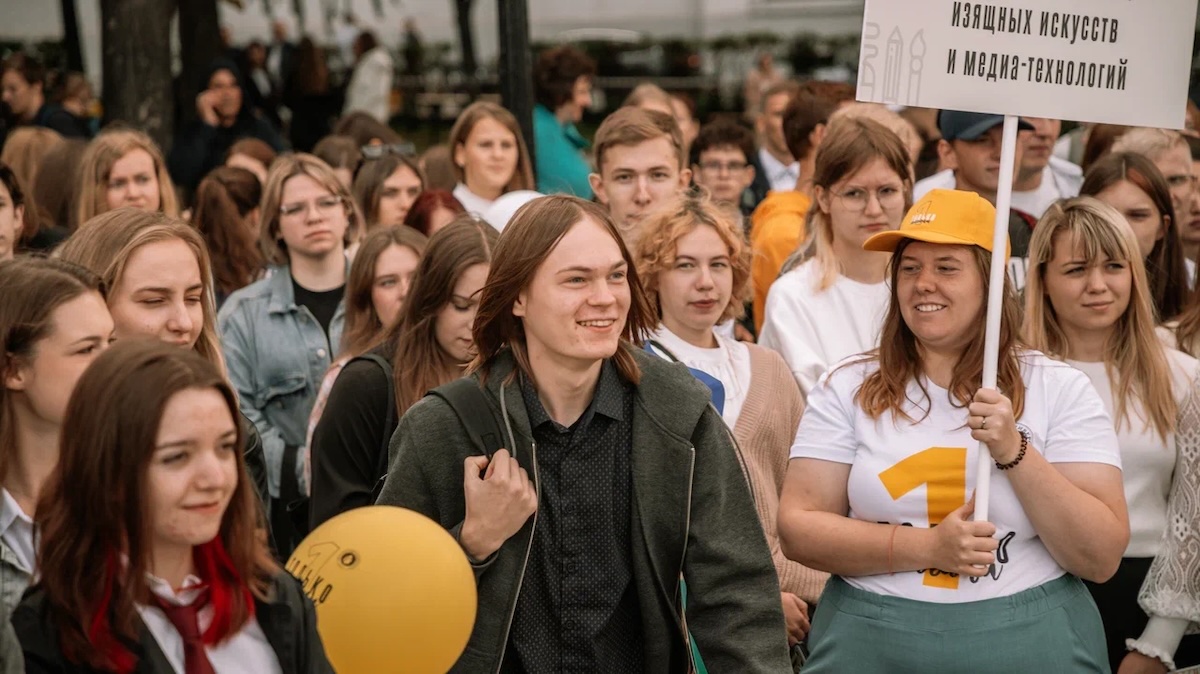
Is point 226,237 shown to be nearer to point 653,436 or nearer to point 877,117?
point 877,117

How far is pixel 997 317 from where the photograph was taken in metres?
4.54

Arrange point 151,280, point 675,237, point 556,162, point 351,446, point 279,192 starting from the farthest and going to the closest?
point 556,162 < point 279,192 < point 675,237 < point 351,446 < point 151,280

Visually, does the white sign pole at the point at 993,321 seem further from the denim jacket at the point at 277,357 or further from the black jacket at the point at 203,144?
the black jacket at the point at 203,144

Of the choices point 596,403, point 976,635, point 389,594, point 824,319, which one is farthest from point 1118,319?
point 389,594

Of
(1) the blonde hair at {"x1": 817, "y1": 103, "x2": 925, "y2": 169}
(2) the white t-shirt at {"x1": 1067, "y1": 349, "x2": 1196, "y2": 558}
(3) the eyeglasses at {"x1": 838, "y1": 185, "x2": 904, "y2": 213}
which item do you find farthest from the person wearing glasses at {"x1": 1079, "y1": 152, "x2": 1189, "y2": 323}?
(2) the white t-shirt at {"x1": 1067, "y1": 349, "x2": 1196, "y2": 558}

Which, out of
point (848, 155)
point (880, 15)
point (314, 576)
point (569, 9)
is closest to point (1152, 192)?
point (848, 155)

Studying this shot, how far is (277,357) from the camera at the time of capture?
23.5ft

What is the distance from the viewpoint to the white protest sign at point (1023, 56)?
482 cm

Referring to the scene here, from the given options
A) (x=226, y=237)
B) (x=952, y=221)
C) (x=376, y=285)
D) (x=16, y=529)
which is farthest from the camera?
(x=226, y=237)

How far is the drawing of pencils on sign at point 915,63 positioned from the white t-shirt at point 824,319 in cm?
160

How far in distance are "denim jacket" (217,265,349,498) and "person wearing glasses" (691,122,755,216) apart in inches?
133

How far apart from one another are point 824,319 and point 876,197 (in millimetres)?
620

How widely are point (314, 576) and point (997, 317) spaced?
2.07 m

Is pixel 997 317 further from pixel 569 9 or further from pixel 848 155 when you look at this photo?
pixel 569 9
